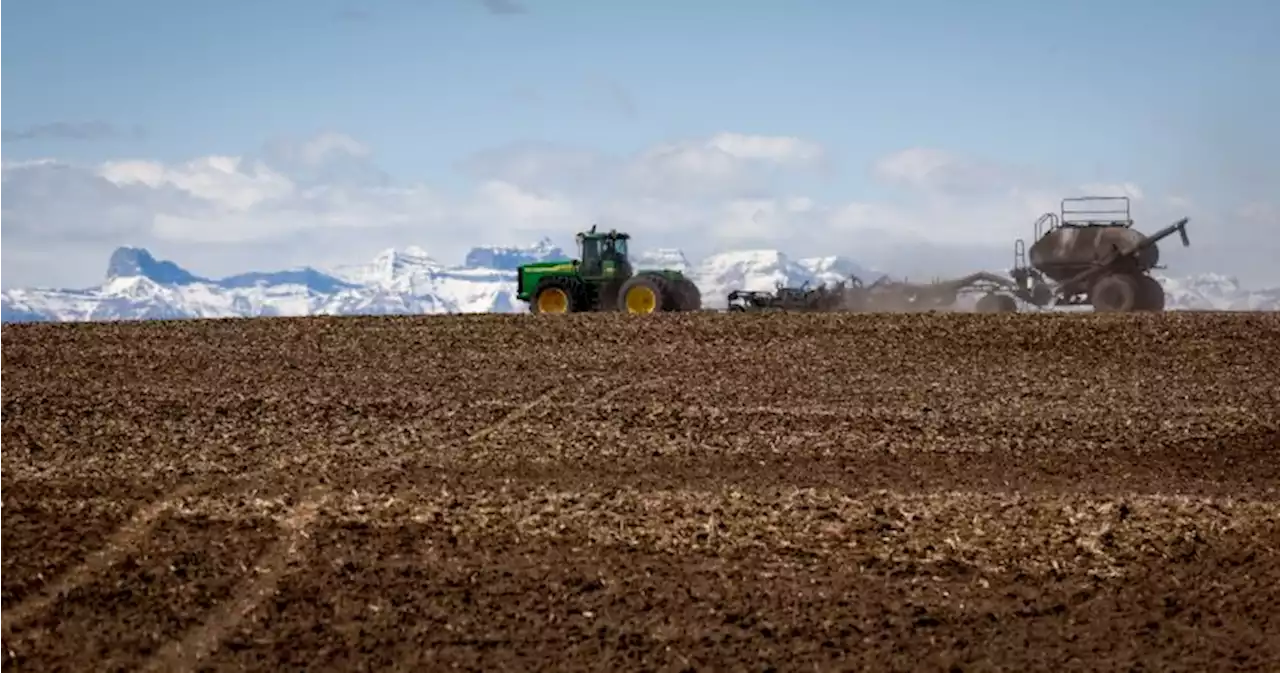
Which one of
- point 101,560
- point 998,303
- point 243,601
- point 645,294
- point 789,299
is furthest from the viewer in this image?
point 998,303

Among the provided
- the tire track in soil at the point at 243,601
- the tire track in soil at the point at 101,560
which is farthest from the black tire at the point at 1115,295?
the tire track in soil at the point at 101,560

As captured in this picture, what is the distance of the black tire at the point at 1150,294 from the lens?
41406 mm

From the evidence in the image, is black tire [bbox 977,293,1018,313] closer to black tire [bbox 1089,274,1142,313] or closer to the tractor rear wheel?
black tire [bbox 1089,274,1142,313]

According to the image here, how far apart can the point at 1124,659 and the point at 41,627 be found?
8.69 meters

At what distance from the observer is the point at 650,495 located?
18.4 m

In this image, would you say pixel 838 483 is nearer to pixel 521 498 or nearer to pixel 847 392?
pixel 521 498

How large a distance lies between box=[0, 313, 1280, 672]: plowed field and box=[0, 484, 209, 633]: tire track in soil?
0.05m

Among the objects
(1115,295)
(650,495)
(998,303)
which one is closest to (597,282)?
(998,303)

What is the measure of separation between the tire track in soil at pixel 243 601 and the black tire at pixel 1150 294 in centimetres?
2883

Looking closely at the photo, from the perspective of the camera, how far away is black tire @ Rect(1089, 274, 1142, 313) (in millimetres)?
41312

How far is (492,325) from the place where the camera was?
3262cm

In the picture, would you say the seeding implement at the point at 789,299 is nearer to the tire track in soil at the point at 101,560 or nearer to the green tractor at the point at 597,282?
the green tractor at the point at 597,282

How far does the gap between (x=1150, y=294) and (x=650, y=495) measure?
26.9 metres

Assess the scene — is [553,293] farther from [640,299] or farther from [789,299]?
[789,299]
